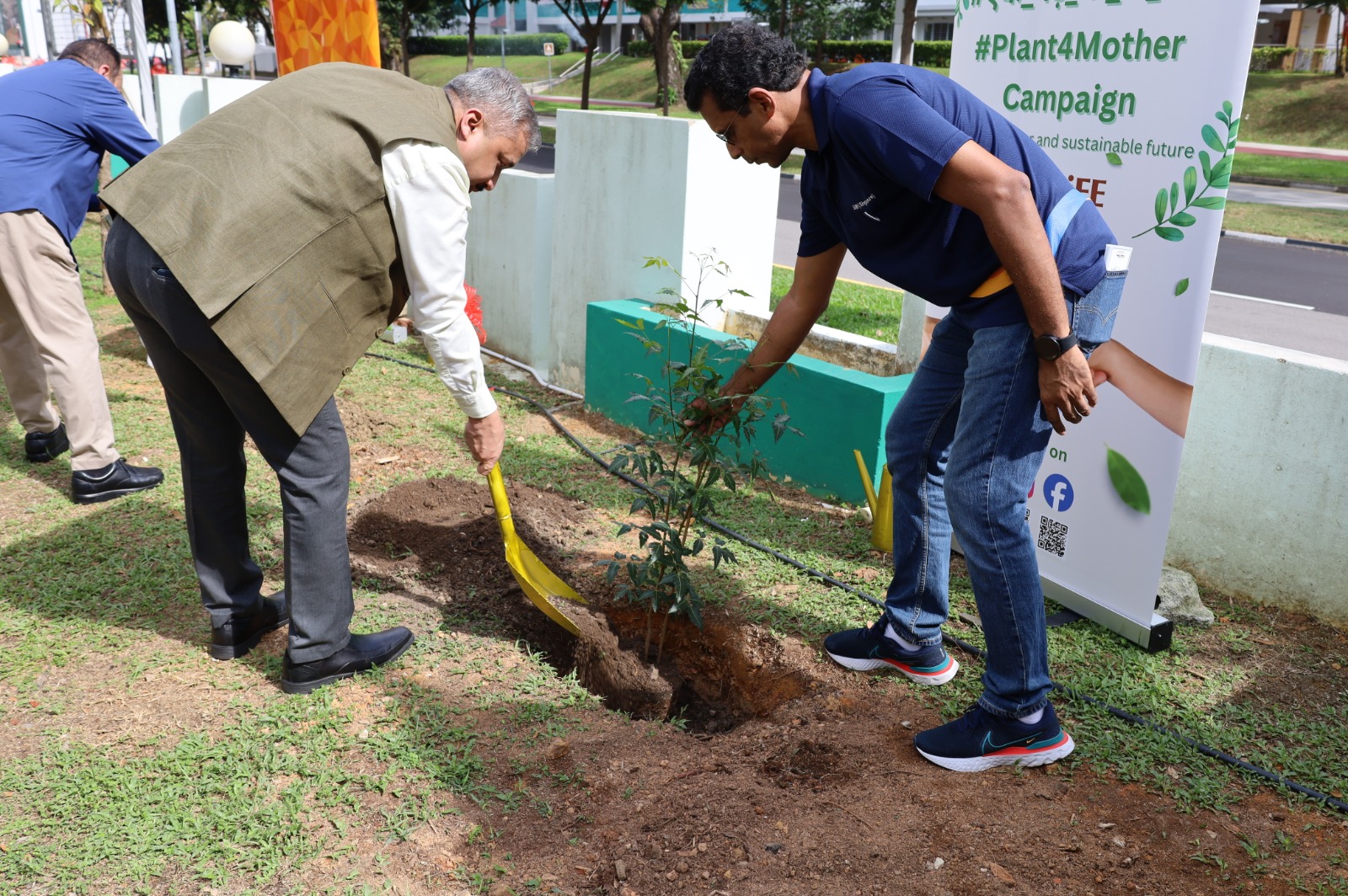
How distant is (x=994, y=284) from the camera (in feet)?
7.79

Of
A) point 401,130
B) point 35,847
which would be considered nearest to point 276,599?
point 35,847

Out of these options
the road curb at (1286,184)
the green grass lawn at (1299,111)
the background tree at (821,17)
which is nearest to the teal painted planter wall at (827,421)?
the road curb at (1286,184)

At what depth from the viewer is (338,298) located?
8.34ft

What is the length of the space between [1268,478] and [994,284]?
167cm

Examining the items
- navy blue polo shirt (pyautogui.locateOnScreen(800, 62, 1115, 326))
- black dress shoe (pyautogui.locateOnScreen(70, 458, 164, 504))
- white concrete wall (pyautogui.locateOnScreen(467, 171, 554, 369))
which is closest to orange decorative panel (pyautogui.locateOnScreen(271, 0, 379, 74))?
white concrete wall (pyautogui.locateOnScreen(467, 171, 554, 369))

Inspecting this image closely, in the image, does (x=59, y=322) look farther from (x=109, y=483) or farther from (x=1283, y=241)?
(x=1283, y=241)

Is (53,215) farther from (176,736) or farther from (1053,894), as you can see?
(1053,894)

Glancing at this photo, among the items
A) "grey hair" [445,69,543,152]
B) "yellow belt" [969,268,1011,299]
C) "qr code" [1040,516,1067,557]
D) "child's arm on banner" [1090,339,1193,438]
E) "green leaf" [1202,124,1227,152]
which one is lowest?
"qr code" [1040,516,1067,557]

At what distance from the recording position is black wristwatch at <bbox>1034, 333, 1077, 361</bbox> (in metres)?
2.27

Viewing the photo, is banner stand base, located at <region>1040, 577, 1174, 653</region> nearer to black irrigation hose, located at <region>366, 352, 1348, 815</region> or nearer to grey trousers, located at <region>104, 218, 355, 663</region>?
black irrigation hose, located at <region>366, 352, 1348, 815</region>

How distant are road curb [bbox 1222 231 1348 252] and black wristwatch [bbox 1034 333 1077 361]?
12.5 m

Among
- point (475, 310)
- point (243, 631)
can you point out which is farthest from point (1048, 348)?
point (475, 310)

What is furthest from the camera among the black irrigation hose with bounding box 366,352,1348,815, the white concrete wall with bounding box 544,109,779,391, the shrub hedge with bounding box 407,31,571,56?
the shrub hedge with bounding box 407,31,571,56

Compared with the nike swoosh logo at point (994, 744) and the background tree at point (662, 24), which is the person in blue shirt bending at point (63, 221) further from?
the background tree at point (662, 24)
